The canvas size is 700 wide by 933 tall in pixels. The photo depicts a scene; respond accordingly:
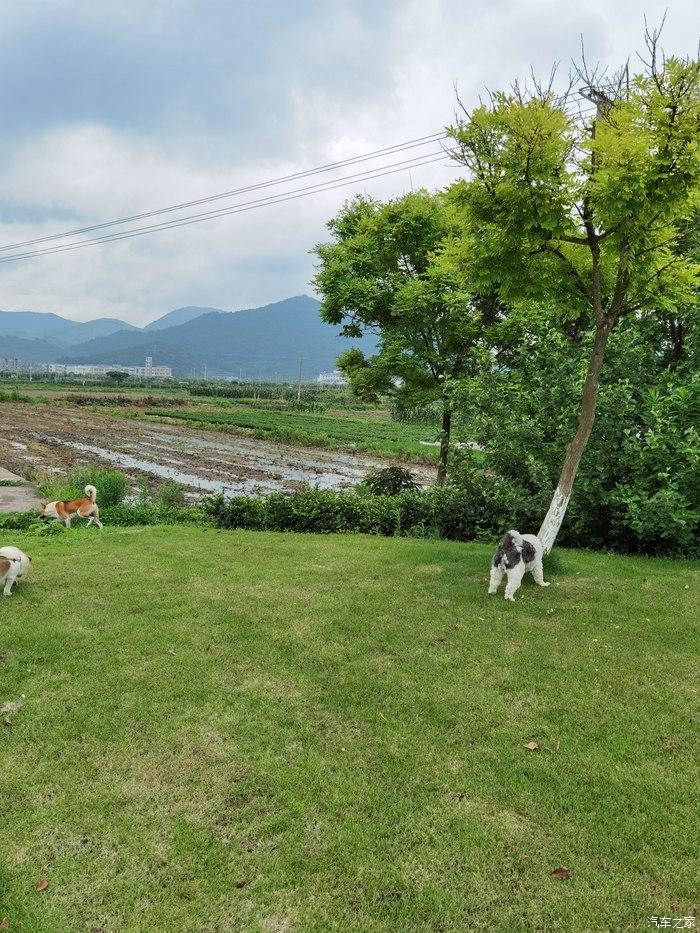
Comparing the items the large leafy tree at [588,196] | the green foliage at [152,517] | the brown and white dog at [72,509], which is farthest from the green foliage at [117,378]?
the large leafy tree at [588,196]

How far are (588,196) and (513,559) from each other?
4.21m

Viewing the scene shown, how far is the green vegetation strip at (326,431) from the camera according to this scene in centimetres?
3541

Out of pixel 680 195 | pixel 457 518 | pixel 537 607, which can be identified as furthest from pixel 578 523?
pixel 680 195

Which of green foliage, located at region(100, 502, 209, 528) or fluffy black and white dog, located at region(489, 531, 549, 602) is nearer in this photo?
fluffy black and white dog, located at region(489, 531, 549, 602)

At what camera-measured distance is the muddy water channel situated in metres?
21.6

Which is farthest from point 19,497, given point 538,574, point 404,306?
point 538,574

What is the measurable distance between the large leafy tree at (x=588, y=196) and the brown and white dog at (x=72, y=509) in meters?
8.04

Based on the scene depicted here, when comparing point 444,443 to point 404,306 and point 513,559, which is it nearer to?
point 404,306

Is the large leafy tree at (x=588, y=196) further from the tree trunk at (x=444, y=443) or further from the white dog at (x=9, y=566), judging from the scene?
the white dog at (x=9, y=566)

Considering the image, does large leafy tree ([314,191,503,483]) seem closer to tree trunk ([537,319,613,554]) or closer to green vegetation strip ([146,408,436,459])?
tree trunk ([537,319,613,554])

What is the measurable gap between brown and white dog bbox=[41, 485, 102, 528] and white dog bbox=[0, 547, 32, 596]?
3.89 m

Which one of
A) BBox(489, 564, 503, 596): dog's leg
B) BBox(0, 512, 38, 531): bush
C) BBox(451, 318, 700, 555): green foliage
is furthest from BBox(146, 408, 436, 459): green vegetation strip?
BBox(489, 564, 503, 596): dog's leg

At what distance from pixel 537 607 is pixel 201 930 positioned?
4.90 meters

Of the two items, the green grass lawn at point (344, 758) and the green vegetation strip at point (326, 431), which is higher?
the green vegetation strip at point (326, 431)
